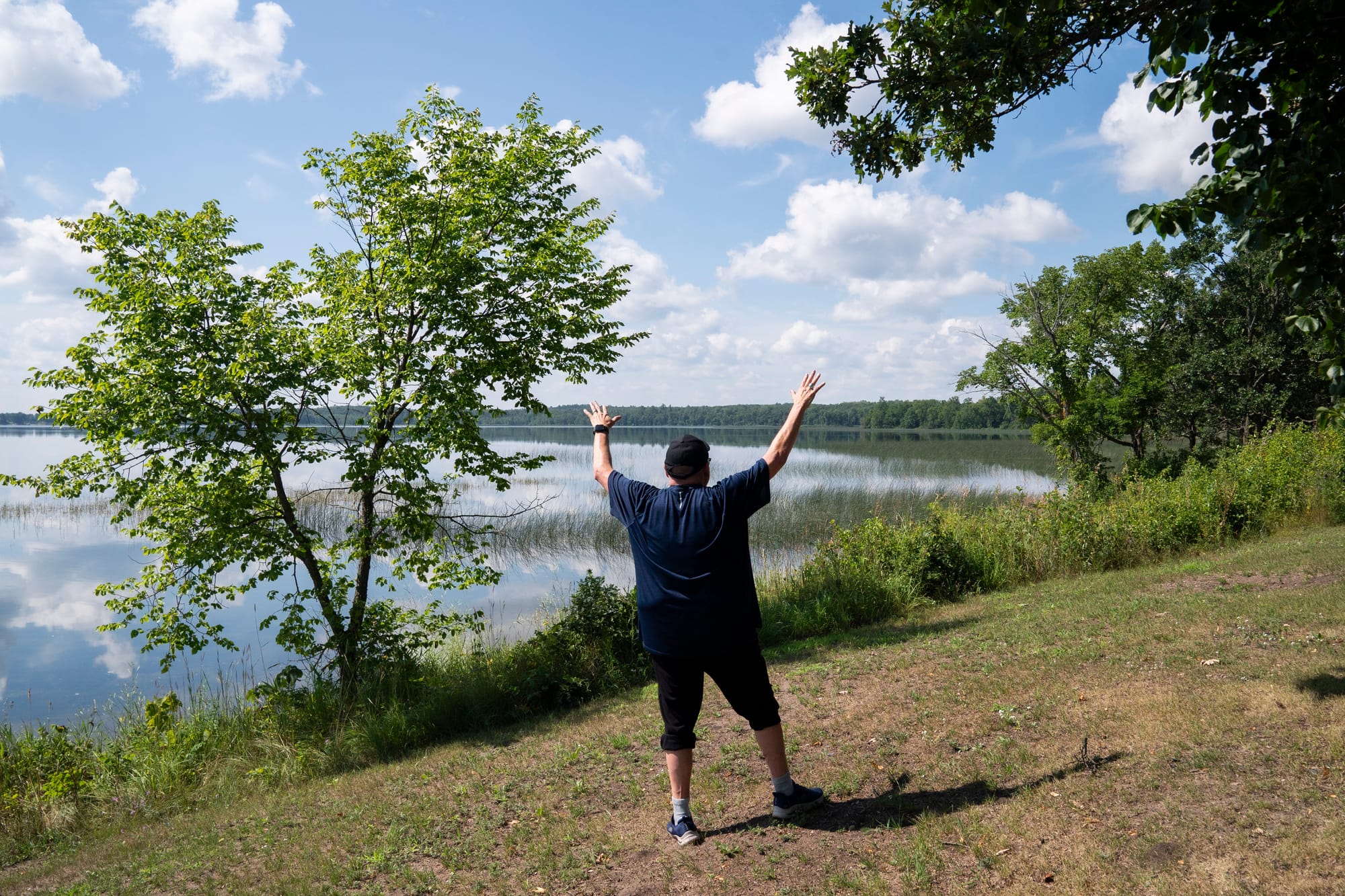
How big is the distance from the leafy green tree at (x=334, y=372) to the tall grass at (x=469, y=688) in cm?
87

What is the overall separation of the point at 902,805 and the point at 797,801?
1.92 ft

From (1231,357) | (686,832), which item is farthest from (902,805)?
(1231,357)

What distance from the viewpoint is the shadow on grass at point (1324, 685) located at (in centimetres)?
516

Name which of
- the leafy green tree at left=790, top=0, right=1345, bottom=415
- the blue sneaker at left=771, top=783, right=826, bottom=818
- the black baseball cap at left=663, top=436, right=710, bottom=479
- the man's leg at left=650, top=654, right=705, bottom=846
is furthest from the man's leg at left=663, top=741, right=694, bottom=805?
the leafy green tree at left=790, top=0, right=1345, bottom=415

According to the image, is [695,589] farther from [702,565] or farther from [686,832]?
[686,832]

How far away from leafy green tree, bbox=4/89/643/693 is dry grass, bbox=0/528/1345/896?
2.77 metres

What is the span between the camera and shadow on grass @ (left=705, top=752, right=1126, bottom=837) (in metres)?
4.34

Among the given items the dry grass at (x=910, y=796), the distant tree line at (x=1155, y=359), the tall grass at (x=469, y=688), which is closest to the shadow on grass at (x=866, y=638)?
the tall grass at (x=469, y=688)

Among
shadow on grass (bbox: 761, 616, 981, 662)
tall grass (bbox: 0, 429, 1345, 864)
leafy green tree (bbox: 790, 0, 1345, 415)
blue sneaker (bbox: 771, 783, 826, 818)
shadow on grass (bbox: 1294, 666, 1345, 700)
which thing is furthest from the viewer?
shadow on grass (bbox: 761, 616, 981, 662)

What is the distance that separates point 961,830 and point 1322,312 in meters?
3.23

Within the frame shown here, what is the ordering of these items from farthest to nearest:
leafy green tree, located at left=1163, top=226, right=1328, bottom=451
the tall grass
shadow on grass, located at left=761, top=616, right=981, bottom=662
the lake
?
leafy green tree, located at left=1163, top=226, right=1328, bottom=451
the lake
shadow on grass, located at left=761, top=616, right=981, bottom=662
the tall grass

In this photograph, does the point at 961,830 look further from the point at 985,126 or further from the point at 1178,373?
the point at 1178,373

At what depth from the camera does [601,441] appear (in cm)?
461

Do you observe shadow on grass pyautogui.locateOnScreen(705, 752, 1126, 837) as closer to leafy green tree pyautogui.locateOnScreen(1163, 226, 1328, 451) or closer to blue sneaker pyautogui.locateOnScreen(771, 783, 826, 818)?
blue sneaker pyautogui.locateOnScreen(771, 783, 826, 818)
